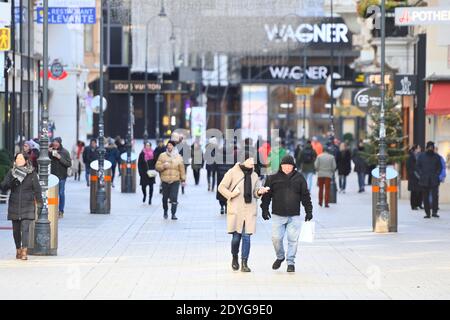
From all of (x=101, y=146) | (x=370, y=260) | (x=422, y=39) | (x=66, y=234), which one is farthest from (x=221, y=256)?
(x=422, y=39)

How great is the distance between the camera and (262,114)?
298 ft

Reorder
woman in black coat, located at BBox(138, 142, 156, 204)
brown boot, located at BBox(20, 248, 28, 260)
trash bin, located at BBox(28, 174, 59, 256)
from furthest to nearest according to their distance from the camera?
woman in black coat, located at BBox(138, 142, 156, 204) → trash bin, located at BBox(28, 174, 59, 256) → brown boot, located at BBox(20, 248, 28, 260)

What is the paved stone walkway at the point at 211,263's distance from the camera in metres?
15.1

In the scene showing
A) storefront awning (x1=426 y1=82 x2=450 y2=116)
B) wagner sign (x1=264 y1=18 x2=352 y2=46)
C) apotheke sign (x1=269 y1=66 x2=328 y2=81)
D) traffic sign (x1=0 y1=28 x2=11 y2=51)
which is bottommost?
storefront awning (x1=426 y1=82 x2=450 y2=116)

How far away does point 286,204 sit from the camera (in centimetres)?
1759

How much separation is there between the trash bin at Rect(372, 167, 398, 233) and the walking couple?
7.37 meters

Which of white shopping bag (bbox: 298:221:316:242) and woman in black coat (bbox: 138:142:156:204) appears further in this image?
woman in black coat (bbox: 138:142:156:204)

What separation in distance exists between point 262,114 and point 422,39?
54335 mm

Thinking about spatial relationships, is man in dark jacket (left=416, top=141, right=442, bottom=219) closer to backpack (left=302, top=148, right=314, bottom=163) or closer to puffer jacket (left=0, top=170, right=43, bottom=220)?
backpack (left=302, top=148, right=314, bottom=163)

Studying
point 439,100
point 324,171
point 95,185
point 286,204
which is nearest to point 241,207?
point 286,204

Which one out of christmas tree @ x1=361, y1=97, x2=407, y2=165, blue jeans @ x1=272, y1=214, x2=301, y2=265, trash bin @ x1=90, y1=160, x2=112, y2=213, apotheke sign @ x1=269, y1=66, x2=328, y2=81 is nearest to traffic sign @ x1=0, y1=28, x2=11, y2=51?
trash bin @ x1=90, y1=160, x2=112, y2=213

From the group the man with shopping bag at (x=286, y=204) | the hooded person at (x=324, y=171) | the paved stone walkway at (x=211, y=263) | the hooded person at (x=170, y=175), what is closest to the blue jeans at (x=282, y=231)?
the man with shopping bag at (x=286, y=204)

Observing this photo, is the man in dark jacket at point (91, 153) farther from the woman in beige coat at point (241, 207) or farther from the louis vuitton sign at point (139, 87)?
the louis vuitton sign at point (139, 87)

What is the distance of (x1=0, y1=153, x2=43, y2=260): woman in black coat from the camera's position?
18891 mm
